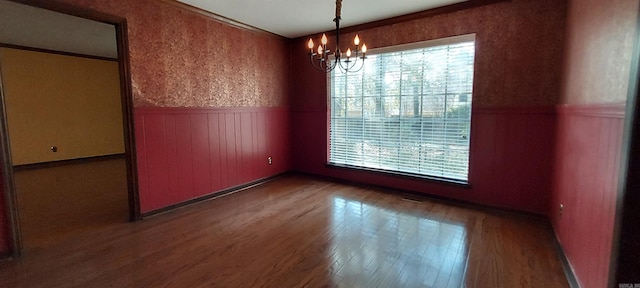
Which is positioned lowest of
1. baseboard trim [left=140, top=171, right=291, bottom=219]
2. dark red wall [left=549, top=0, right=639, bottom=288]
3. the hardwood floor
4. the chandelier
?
the hardwood floor

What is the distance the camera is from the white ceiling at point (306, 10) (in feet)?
10.7

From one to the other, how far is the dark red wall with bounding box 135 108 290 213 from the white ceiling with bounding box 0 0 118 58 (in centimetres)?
192

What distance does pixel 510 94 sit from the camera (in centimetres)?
313

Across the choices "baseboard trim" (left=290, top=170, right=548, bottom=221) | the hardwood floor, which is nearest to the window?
"baseboard trim" (left=290, top=170, right=548, bottom=221)

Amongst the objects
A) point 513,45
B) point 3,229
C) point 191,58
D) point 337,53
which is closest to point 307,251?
point 337,53

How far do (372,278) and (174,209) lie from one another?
262 cm

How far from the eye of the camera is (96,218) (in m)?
3.11

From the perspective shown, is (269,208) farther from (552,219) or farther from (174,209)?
(552,219)

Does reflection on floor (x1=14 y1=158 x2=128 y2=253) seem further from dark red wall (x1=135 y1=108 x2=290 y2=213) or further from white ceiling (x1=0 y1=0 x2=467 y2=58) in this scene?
white ceiling (x1=0 y1=0 x2=467 y2=58)

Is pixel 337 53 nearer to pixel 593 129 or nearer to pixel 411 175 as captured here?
pixel 593 129

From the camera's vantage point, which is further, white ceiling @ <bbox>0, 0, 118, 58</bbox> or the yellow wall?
the yellow wall

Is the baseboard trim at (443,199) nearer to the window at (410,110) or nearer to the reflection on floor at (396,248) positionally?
the window at (410,110)

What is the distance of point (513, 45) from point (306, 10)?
7.90ft

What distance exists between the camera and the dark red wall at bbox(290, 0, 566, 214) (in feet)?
9.55
